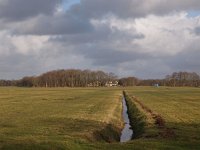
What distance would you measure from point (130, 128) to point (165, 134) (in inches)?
423

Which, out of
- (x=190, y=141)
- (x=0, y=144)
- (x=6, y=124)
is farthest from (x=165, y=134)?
(x=6, y=124)

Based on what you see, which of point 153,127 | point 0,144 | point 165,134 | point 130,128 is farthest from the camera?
point 130,128

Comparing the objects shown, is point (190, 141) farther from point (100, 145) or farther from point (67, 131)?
point (67, 131)

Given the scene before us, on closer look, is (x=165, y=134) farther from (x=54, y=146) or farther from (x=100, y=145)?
(x=54, y=146)

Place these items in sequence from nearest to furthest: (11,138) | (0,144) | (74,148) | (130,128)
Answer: (74,148)
(0,144)
(11,138)
(130,128)

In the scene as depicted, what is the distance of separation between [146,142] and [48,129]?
907cm

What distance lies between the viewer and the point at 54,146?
21312mm

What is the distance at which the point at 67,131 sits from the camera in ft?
96.7

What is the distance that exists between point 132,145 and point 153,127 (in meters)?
Answer: 10.3

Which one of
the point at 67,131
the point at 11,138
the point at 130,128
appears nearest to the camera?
the point at 11,138

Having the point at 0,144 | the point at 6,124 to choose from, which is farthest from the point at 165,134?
the point at 6,124

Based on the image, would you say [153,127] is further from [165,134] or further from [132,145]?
[132,145]

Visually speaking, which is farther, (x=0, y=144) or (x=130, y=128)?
(x=130, y=128)

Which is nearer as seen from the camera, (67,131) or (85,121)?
(67,131)
